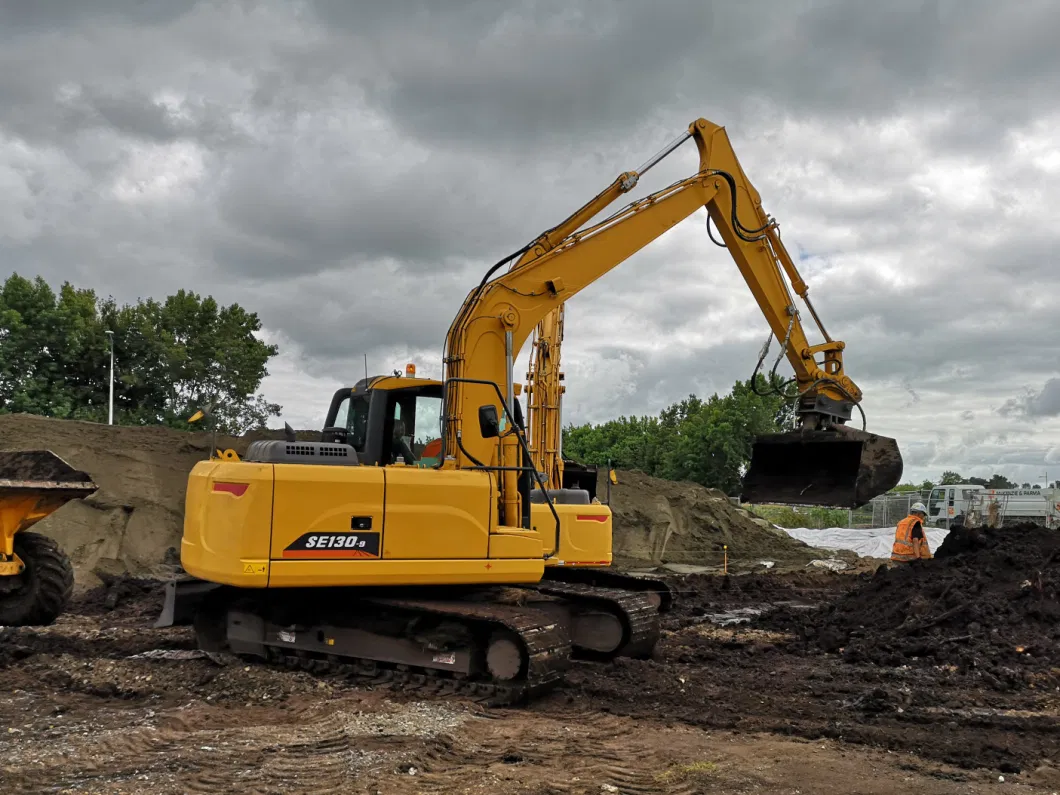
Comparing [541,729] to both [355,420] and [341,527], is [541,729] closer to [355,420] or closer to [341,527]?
[341,527]

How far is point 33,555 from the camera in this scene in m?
8.36

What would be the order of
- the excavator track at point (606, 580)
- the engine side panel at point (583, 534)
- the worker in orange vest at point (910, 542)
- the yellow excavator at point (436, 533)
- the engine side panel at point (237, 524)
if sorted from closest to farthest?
the engine side panel at point (237, 524), the yellow excavator at point (436, 533), the engine side panel at point (583, 534), the excavator track at point (606, 580), the worker in orange vest at point (910, 542)

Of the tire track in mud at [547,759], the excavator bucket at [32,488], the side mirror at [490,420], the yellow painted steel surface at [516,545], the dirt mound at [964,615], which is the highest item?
the side mirror at [490,420]

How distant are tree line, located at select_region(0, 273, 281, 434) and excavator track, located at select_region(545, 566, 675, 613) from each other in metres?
22.1

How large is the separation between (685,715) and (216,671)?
12.2 ft

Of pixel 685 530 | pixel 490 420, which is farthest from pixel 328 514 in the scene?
pixel 685 530

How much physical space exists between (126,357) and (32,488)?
1109 inches

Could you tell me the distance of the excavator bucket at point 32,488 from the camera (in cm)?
796

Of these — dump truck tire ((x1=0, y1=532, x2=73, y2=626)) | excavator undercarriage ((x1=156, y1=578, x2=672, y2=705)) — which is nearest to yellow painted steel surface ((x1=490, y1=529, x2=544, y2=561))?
excavator undercarriage ((x1=156, y1=578, x2=672, y2=705))

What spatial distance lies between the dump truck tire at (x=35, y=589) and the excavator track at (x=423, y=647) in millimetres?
1807

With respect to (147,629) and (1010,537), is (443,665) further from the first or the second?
(1010,537)

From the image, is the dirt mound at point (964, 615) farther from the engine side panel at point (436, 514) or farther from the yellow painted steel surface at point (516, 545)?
the engine side panel at point (436, 514)

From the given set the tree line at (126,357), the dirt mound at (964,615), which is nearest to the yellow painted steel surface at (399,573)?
the dirt mound at (964,615)

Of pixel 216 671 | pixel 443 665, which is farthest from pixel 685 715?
pixel 216 671
